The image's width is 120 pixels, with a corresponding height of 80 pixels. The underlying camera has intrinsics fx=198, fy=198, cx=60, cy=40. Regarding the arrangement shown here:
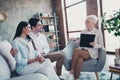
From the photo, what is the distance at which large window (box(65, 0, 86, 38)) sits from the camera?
754cm

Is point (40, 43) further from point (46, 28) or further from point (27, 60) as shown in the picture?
Answer: point (46, 28)

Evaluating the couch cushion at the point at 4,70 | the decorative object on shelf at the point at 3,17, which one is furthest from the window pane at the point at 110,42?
the couch cushion at the point at 4,70

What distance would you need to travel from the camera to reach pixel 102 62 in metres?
3.54

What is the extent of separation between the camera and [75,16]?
8.05m

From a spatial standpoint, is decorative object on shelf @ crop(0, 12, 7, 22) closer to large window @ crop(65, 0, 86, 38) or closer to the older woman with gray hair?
large window @ crop(65, 0, 86, 38)

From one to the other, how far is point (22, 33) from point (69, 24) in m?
5.65

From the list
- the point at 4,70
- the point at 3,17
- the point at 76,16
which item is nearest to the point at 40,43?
the point at 4,70

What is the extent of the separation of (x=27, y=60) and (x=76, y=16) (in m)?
5.51

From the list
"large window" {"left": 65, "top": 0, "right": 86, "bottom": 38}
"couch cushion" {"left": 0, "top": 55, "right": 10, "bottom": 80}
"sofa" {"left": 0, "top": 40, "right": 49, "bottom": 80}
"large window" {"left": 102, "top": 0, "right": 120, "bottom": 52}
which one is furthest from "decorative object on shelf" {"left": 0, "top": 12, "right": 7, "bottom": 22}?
"couch cushion" {"left": 0, "top": 55, "right": 10, "bottom": 80}

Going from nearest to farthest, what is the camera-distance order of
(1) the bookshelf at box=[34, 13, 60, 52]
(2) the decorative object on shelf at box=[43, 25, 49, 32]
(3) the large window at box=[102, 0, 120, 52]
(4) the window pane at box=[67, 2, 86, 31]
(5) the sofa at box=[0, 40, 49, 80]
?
(5) the sofa at box=[0, 40, 49, 80], (3) the large window at box=[102, 0, 120, 52], (4) the window pane at box=[67, 2, 86, 31], (1) the bookshelf at box=[34, 13, 60, 52], (2) the decorative object on shelf at box=[43, 25, 49, 32]

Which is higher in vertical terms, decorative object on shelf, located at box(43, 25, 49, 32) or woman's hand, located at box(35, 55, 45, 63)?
decorative object on shelf, located at box(43, 25, 49, 32)

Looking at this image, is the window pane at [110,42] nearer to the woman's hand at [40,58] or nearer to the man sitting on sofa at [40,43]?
the man sitting on sofa at [40,43]

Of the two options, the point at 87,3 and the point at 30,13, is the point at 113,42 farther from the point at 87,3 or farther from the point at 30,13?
the point at 30,13

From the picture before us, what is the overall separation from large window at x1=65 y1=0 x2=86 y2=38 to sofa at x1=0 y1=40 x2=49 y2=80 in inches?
200
